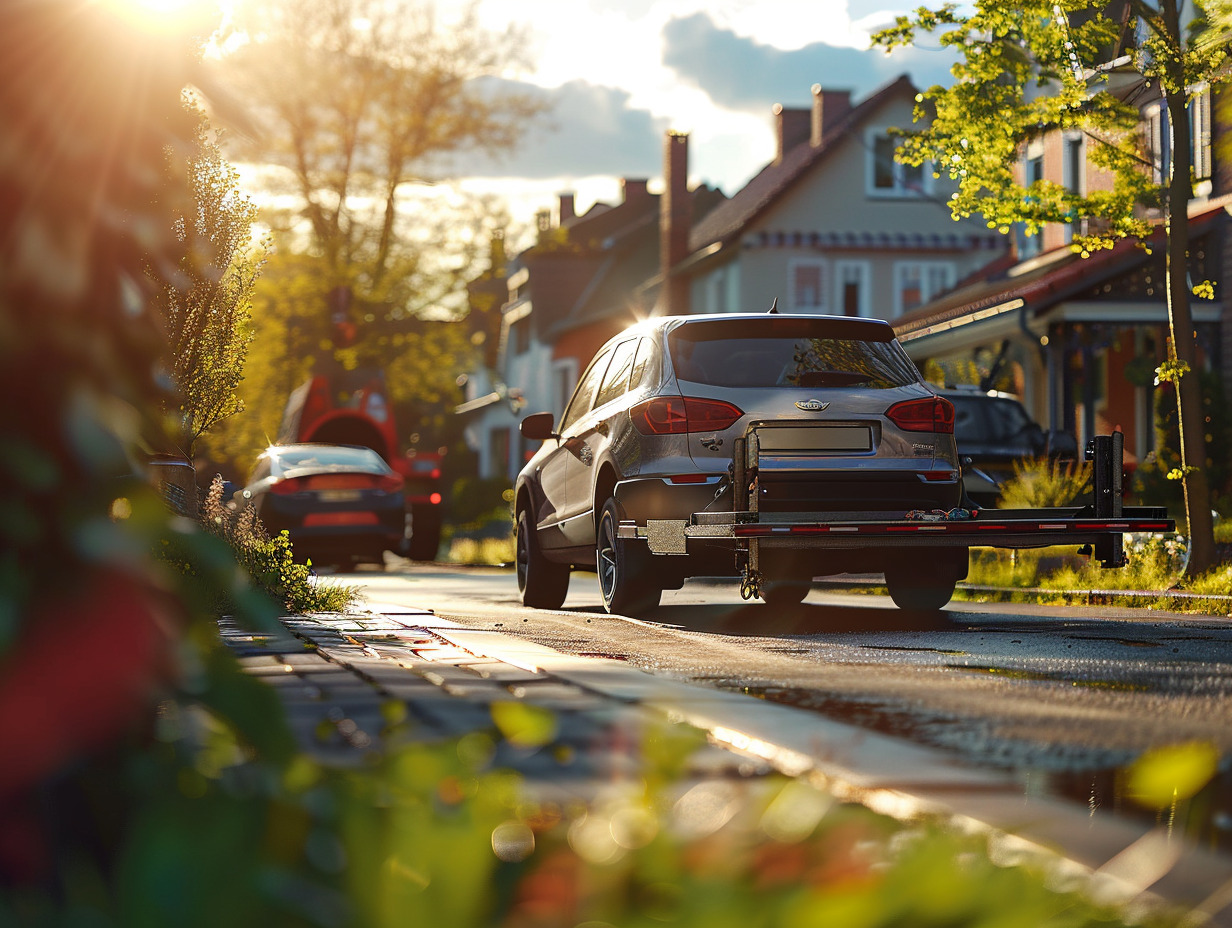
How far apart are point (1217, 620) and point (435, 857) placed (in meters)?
9.34

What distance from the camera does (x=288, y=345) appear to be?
40969mm

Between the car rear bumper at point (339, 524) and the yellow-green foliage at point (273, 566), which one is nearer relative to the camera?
the yellow-green foliage at point (273, 566)

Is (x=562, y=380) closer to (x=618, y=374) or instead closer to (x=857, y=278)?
(x=857, y=278)

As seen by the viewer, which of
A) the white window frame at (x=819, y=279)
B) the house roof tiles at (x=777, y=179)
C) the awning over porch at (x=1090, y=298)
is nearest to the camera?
the awning over porch at (x=1090, y=298)

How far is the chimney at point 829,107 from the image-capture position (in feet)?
144

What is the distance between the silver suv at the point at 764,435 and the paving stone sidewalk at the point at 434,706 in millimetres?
2385

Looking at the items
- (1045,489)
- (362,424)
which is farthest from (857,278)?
(1045,489)

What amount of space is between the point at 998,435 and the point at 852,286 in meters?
23.0

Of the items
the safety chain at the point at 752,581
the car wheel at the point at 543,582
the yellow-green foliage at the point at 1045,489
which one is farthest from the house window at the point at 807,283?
the safety chain at the point at 752,581

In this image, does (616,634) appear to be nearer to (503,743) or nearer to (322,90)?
(503,743)

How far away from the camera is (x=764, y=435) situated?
31.3ft

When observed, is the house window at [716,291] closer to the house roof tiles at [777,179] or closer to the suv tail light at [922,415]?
the house roof tiles at [777,179]

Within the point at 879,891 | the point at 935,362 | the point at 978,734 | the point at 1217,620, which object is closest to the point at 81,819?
the point at 879,891

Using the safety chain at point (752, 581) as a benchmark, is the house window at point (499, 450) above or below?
above
